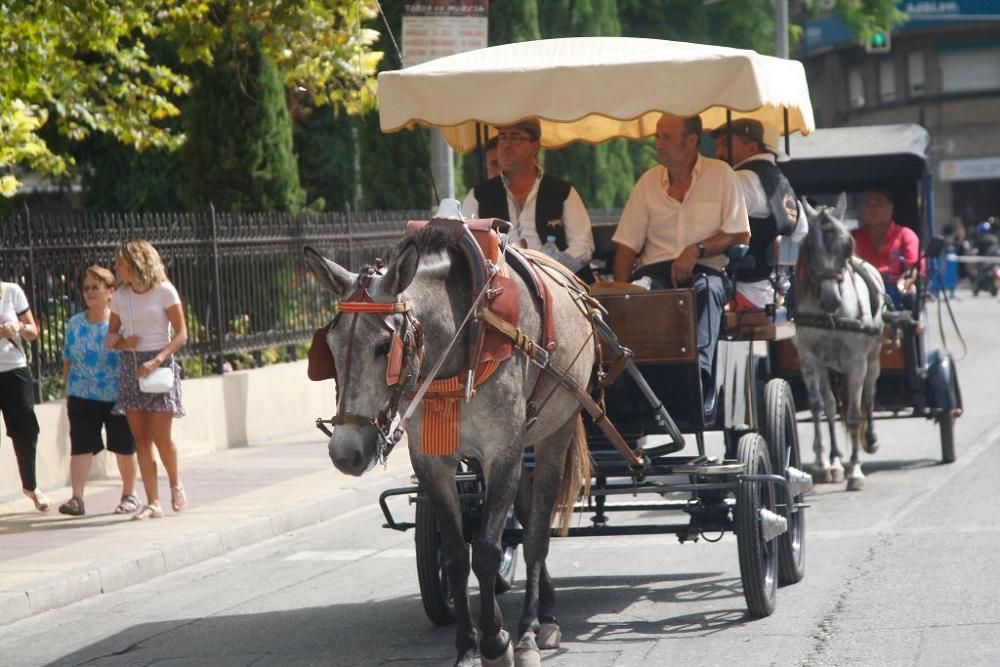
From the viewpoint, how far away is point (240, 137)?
63.5 feet

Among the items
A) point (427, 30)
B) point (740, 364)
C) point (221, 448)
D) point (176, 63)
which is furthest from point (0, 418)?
point (176, 63)

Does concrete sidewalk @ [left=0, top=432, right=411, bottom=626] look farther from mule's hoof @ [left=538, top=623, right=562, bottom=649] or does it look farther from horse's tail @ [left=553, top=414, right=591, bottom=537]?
horse's tail @ [left=553, top=414, right=591, bottom=537]

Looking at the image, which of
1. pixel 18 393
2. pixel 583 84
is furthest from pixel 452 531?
pixel 18 393

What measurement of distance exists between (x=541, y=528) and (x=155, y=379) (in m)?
5.14

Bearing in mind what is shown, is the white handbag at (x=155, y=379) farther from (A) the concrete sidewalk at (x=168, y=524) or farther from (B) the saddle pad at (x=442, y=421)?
(B) the saddle pad at (x=442, y=421)

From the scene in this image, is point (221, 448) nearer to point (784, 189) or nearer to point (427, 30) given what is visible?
point (427, 30)

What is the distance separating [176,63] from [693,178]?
18.7 metres

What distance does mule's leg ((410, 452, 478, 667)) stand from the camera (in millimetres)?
6555

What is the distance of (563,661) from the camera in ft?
22.8

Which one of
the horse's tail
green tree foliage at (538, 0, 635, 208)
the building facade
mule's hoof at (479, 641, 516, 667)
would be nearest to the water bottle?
the horse's tail

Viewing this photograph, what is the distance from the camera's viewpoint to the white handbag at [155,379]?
11414mm

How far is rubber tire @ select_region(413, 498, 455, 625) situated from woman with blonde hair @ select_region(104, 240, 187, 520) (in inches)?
170

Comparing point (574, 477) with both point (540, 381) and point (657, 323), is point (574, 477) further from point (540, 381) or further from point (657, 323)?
point (657, 323)

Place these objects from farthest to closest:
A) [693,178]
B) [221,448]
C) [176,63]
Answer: [176,63] < [221,448] < [693,178]
